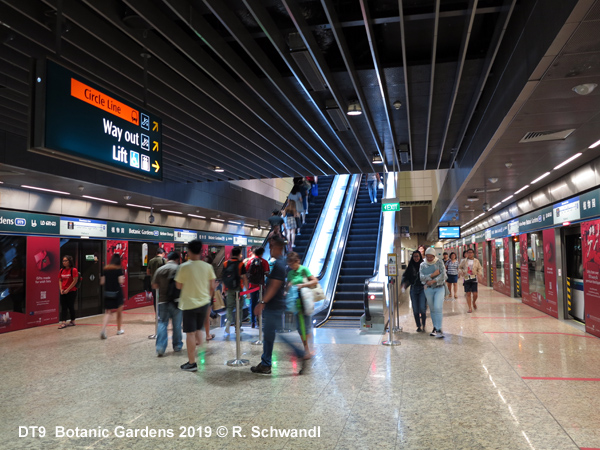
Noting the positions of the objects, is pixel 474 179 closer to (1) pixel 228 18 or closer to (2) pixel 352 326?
(2) pixel 352 326

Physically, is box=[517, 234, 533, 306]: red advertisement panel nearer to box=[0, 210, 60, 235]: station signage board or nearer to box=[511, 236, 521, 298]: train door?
box=[511, 236, 521, 298]: train door

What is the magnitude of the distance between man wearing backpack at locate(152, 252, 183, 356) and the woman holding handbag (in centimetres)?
179

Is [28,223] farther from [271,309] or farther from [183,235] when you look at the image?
[271,309]

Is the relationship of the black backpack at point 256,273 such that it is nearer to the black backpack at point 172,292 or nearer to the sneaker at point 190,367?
the black backpack at point 172,292

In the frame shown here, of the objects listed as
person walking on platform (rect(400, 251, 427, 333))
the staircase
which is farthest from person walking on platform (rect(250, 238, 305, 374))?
the staircase

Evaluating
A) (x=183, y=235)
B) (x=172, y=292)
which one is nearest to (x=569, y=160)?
(x=172, y=292)

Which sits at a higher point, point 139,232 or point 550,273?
point 139,232

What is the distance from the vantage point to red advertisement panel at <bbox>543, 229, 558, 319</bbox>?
9.82 meters

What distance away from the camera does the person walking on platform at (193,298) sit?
5312 millimetres

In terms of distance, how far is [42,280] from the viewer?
31.5ft

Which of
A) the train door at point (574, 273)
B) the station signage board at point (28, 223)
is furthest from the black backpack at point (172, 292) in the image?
the train door at point (574, 273)

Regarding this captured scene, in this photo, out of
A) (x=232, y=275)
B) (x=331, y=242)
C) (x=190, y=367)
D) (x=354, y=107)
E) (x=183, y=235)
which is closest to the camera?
(x=190, y=367)

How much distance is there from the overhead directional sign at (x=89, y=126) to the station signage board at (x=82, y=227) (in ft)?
22.5

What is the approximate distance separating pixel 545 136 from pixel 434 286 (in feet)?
9.48
